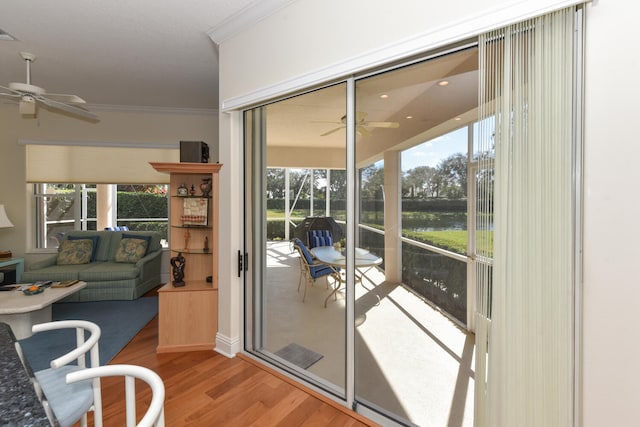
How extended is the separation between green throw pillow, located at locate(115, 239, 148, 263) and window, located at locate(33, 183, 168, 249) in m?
0.75

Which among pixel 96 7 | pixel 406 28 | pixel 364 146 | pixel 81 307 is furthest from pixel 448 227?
Result: pixel 81 307

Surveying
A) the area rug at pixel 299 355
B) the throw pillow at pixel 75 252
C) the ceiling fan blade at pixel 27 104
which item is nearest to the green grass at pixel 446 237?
the area rug at pixel 299 355

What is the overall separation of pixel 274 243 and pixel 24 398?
1.96 m

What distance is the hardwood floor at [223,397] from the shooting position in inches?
75.6

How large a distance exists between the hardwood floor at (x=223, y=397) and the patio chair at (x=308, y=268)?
28.0 inches

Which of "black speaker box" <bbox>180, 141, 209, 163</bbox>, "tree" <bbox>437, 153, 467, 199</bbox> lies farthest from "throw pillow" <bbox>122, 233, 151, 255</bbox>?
"tree" <bbox>437, 153, 467, 199</bbox>

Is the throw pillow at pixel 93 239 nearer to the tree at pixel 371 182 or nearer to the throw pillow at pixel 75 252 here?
the throw pillow at pixel 75 252

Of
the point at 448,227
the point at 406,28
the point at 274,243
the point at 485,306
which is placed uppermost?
the point at 406,28

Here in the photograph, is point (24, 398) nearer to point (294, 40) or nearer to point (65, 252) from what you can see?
point (294, 40)

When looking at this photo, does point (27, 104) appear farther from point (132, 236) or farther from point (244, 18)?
point (132, 236)

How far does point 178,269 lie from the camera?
2.94m

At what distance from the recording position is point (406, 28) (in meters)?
1.65

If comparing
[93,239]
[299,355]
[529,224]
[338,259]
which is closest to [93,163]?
[93,239]

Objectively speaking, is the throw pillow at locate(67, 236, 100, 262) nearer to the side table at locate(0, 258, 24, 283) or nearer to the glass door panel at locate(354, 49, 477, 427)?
the side table at locate(0, 258, 24, 283)
